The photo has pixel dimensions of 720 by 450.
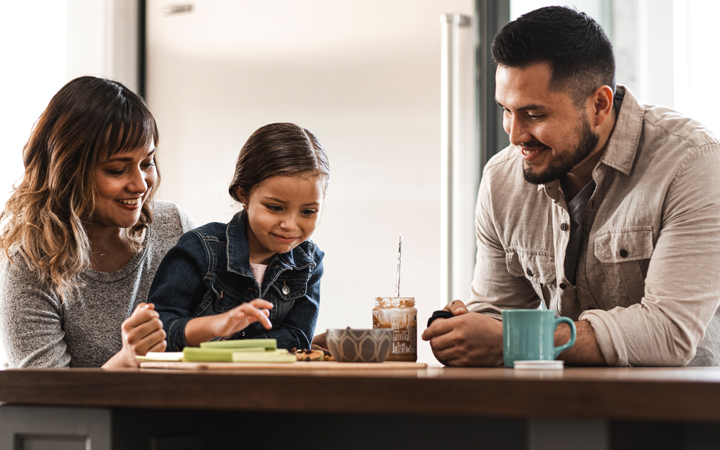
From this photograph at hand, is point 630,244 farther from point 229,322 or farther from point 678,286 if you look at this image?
point 229,322

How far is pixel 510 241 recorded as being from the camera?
1594 mm

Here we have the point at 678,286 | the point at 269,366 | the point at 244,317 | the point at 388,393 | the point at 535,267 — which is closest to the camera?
the point at 388,393

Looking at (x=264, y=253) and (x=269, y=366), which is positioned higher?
(x=264, y=253)

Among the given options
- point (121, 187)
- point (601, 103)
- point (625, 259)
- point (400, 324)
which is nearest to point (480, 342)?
point (400, 324)

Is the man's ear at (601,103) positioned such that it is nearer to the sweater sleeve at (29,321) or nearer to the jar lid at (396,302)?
the jar lid at (396,302)

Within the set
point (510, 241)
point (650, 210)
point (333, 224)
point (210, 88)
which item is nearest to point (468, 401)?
point (650, 210)

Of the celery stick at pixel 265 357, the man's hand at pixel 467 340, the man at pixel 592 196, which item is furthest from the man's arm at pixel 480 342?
the celery stick at pixel 265 357

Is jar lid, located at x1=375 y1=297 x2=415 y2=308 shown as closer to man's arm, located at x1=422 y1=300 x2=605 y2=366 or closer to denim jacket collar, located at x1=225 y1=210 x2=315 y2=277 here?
man's arm, located at x1=422 y1=300 x2=605 y2=366

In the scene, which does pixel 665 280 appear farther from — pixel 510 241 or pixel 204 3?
pixel 204 3

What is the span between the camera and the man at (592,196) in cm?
126

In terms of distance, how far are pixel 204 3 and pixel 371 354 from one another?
2.37m

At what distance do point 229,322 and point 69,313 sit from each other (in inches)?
26.7

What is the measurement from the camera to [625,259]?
4.59ft

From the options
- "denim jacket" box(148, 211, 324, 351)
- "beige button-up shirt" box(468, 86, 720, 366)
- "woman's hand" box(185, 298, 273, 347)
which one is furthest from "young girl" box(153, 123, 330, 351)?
"beige button-up shirt" box(468, 86, 720, 366)
